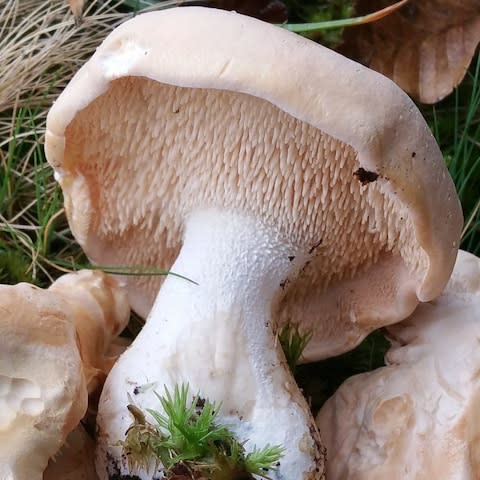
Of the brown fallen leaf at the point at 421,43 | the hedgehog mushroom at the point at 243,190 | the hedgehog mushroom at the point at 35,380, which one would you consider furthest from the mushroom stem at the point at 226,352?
the brown fallen leaf at the point at 421,43

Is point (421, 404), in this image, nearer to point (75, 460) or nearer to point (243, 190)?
point (243, 190)

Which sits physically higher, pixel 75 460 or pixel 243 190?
pixel 243 190

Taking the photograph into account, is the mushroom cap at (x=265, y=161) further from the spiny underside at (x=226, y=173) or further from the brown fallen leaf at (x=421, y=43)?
the brown fallen leaf at (x=421, y=43)

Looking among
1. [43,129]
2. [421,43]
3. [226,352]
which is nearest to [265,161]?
[226,352]

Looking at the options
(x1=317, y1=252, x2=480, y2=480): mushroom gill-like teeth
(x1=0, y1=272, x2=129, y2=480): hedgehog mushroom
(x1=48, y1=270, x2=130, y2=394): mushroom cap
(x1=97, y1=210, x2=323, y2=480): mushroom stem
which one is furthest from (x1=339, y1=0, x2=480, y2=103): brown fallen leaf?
(x1=0, y1=272, x2=129, y2=480): hedgehog mushroom

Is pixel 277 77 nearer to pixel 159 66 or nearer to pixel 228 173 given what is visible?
pixel 159 66
